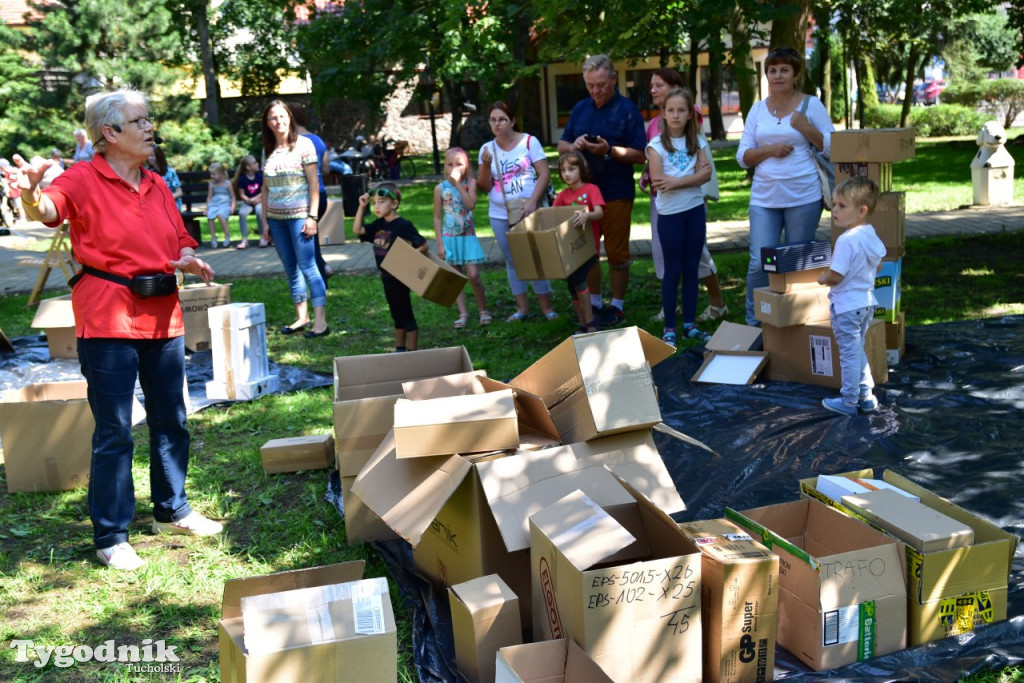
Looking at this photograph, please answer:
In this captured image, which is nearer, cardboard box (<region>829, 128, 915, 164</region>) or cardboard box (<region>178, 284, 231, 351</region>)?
cardboard box (<region>829, 128, 915, 164</region>)

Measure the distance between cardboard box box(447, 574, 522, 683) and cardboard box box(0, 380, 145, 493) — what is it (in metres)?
2.78

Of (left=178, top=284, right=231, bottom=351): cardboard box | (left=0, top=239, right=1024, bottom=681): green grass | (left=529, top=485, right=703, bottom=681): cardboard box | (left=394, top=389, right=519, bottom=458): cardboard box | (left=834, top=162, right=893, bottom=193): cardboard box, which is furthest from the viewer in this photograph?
(left=178, top=284, right=231, bottom=351): cardboard box

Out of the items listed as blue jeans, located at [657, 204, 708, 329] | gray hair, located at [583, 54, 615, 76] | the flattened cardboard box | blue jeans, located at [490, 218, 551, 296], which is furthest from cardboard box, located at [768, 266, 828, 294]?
the flattened cardboard box

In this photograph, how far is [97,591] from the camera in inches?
154

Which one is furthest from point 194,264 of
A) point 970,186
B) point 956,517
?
point 970,186

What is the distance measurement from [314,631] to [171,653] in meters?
1.17

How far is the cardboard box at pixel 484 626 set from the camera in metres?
2.96

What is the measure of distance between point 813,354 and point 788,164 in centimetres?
138

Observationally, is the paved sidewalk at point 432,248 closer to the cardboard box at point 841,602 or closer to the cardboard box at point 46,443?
the cardboard box at point 46,443

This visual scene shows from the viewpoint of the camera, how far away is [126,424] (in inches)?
158

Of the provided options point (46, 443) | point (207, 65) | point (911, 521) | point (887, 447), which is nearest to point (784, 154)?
point (887, 447)

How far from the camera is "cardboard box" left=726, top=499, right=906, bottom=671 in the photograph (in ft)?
9.69

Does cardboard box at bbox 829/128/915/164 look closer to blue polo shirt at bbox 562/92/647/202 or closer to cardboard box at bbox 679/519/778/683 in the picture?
blue polo shirt at bbox 562/92/647/202

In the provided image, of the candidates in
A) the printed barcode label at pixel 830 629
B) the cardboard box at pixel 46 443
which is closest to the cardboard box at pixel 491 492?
the printed barcode label at pixel 830 629
